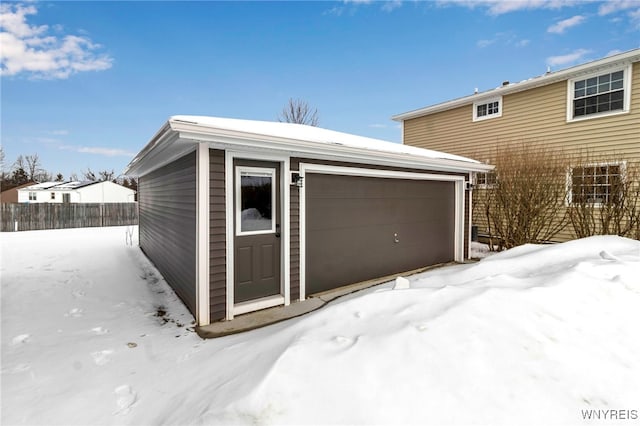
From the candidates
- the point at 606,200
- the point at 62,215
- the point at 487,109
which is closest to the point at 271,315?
the point at 606,200

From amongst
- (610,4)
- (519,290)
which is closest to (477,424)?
(519,290)

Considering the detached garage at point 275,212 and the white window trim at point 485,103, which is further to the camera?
the white window trim at point 485,103

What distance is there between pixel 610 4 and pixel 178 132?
13187mm

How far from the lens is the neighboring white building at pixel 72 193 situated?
25031mm

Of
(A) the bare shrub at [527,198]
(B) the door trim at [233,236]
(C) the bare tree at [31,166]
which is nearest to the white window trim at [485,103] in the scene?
(A) the bare shrub at [527,198]

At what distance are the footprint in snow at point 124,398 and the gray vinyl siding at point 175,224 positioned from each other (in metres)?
1.62

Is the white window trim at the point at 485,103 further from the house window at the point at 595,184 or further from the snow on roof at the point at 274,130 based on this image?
the snow on roof at the point at 274,130

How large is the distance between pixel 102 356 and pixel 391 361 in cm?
291

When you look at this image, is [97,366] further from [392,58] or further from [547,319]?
[392,58]

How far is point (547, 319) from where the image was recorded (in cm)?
232

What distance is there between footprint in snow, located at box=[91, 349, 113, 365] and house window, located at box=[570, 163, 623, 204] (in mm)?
9216

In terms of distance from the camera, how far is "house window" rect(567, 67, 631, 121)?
8.24 meters

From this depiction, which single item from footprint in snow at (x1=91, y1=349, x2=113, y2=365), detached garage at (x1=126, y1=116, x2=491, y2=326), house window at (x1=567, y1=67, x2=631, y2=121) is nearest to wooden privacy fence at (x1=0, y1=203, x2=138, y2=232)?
detached garage at (x1=126, y1=116, x2=491, y2=326)

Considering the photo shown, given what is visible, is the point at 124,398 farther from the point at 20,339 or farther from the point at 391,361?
the point at 20,339
